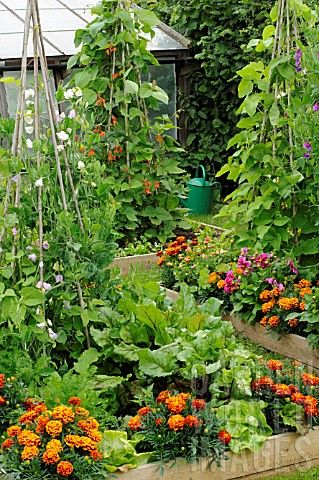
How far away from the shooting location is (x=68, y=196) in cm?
406

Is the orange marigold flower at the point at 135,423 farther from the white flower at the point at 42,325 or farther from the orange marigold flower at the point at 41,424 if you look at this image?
the white flower at the point at 42,325

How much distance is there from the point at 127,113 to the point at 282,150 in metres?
2.11

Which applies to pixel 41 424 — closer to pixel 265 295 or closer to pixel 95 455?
pixel 95 455

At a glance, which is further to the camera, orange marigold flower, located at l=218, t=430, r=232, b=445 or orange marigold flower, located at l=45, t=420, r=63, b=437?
orange marigold flower, located at l=218, t=430, r=232, b=445

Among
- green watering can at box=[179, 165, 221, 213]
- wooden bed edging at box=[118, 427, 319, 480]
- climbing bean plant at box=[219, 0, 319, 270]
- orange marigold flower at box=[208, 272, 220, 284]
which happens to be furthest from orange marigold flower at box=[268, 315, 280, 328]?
green watering can at box=[179, 165, 221, 213]

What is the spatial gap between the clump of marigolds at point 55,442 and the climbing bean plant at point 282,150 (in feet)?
7.05

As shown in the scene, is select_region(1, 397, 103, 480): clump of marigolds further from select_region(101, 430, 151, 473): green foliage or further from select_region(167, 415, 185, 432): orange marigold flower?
select_region(167, 415, 185, 432): orange marigold flower

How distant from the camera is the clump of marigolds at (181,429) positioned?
3.43 m

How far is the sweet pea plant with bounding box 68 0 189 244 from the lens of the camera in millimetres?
7164

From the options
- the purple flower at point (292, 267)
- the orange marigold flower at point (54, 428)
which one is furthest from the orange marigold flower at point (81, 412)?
the purple flower at point (292, 267)

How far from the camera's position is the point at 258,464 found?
3.59m

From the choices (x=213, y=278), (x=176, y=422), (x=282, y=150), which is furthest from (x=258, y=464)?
Result: (x=282, y=150)

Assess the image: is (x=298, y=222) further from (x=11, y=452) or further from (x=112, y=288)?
(x=11, y=452)

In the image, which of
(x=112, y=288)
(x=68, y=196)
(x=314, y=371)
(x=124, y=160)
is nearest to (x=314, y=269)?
(x=314, y=371)
